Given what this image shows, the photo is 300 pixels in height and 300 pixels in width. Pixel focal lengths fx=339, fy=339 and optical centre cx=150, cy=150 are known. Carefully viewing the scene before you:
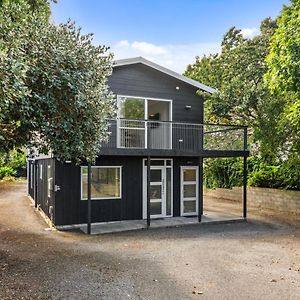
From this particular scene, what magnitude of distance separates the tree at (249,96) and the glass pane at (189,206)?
3469 mm

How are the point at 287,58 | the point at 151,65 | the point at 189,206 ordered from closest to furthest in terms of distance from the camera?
the point at 287,58 → the point at 151,65 → the point at 189,206

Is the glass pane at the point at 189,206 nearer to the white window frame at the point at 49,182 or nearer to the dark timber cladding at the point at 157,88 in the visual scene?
the dark timber cladding at the point at 157,88

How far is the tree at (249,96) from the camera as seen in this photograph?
41.3 ft

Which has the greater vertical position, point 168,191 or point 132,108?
point 132,108

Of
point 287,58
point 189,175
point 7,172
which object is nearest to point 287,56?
point 287,58

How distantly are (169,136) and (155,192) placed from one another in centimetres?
223

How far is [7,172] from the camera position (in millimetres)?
30859

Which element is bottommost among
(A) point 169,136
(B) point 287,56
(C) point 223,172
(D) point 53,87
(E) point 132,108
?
(C) point 223,172

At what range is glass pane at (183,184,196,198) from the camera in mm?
13633

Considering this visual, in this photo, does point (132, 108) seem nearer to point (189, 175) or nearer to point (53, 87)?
point (189, 175)

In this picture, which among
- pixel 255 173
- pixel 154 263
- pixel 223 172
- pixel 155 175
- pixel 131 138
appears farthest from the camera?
pixel 223 172

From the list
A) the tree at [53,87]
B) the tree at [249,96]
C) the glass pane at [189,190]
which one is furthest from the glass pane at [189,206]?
the tree at [53,87]

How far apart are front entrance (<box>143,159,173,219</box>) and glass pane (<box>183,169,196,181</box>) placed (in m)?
0.67

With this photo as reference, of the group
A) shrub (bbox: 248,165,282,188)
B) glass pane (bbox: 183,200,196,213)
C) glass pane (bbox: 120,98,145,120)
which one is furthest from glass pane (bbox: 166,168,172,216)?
shrub (bbox: 248,165,282,188)
